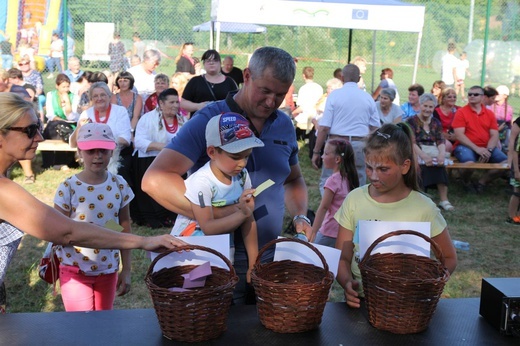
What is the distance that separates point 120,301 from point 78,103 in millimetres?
5692

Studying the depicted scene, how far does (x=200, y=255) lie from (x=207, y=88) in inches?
229

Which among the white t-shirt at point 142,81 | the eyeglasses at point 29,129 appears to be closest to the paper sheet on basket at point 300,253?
the eyeglasses at point 29,129

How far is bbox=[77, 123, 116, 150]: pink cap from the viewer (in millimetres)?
3406

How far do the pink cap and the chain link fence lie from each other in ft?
30.4

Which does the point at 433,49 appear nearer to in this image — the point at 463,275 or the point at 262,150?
the point at 463,275

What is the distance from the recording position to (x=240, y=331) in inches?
83.4

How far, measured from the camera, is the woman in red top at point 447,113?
9422 mm

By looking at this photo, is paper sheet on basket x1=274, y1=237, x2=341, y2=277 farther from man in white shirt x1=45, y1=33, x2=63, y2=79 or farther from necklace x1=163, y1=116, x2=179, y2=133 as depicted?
man in white shirt x1=45, y1=33, x2=63, y2=79

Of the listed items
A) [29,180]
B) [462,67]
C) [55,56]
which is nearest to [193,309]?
[29,180]

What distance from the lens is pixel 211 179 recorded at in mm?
2508

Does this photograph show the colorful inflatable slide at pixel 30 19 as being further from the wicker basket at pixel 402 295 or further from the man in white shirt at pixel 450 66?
the wicker basket at pixel 402 295

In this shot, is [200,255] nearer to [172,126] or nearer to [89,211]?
[89,211]

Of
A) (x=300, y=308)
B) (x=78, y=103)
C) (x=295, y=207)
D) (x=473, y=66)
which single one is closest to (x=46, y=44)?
(x=78, y=103)

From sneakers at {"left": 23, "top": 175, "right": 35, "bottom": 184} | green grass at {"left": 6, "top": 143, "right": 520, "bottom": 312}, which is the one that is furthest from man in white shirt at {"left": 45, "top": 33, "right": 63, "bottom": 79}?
sneakers at {"left": 23, "top": 175, "right": 35, "bottom": 184}
